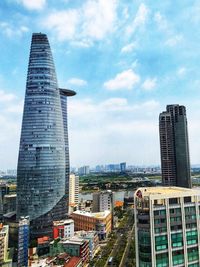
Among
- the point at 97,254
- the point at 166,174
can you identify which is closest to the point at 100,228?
the point at 97,254

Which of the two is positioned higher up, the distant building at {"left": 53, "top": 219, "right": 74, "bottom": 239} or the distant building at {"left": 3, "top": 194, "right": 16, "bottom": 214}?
the distant building at {"left": 3, "top": 194, "right": 16, "bottom": 214}

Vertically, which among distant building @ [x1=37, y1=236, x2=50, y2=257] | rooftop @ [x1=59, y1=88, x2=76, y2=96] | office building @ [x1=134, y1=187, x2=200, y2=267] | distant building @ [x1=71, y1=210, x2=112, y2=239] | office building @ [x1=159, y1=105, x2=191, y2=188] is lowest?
distant building @ [x1=37, y1=236, x2=50, y2=257]

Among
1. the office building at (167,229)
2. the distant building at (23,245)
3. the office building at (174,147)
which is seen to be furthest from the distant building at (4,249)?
the office building at (174,147)

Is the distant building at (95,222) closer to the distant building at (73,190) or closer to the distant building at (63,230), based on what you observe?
the distant building at (63,230)

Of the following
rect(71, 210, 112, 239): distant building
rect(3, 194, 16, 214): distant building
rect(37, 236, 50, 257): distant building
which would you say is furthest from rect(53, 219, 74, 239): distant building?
rect(3, 194, 16, 214): distant building

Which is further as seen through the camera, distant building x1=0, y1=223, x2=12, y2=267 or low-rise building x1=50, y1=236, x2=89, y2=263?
low-rise building x1=50, y1=236, x2=89, y2=263

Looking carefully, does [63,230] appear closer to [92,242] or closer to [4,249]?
[92,242]

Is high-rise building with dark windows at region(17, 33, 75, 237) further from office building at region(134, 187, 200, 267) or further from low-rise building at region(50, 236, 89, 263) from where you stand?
office building at region(134, 187, 200, 267)
